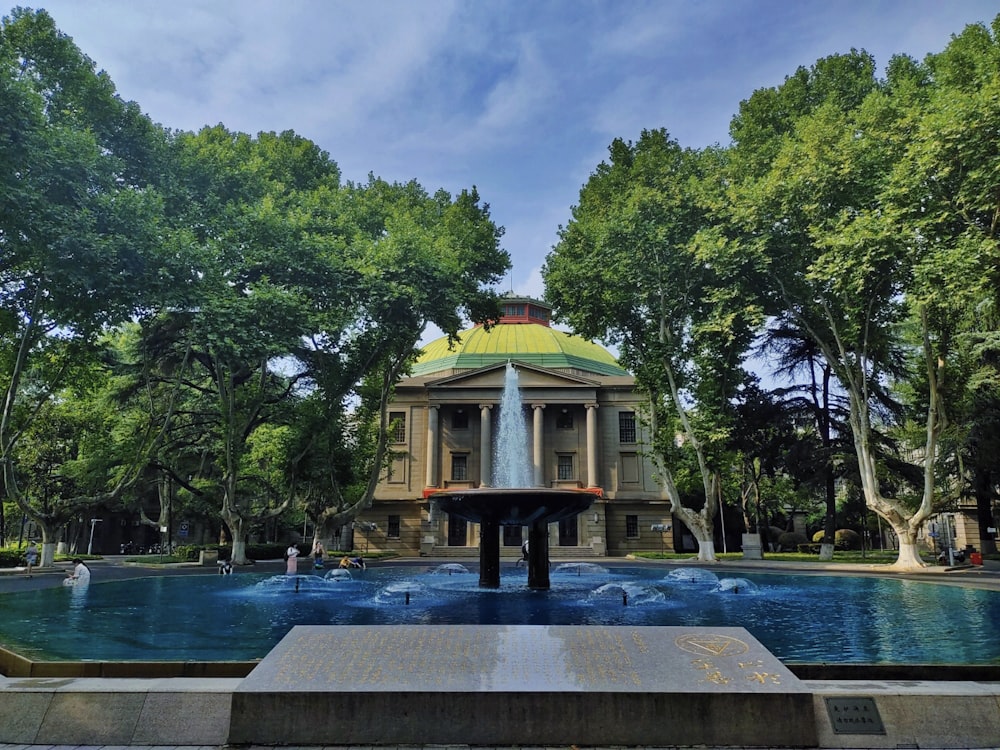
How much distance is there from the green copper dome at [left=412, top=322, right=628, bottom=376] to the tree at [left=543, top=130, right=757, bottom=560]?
Result: 20312mm

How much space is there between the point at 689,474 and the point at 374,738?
3044cm

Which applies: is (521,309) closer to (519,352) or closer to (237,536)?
(519,352)

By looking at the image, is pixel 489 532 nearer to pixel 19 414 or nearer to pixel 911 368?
pixel 19 414

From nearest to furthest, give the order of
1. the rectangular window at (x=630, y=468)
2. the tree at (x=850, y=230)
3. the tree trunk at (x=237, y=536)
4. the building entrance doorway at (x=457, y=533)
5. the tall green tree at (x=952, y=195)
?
the tall green tree at (x=952, y=195) → the tree at (x=850, y=230) → the tree trunk at (x=237, y=536) → the building entrance doorway at (x=457, y=533) → the rectangular window at (x=630, y=468)

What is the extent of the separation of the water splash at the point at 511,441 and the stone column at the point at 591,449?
173 inches

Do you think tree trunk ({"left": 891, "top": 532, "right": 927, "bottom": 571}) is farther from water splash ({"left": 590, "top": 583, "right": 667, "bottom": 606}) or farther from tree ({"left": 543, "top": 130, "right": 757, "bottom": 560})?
water splash ({"left": 590, "top": 583, "right": 667, "bottom": 606})

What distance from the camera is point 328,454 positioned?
103ft

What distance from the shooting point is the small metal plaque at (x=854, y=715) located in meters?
5.71

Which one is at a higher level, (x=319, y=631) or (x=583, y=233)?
(x=583, y=233)

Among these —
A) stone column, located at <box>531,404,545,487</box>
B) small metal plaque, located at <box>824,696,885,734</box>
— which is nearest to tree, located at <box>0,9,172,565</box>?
small metal plaque, located at <box>824,696,885,734</box>

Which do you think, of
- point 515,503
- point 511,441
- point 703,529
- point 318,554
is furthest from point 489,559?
point 511,441

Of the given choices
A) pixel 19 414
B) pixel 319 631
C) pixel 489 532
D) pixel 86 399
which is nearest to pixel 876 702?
pixel 319 631

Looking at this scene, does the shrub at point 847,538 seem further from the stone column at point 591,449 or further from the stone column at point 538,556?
the stone column at point 538,556

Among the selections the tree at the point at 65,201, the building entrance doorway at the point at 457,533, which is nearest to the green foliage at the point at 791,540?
the building entrance doorway at the point at 457,533
